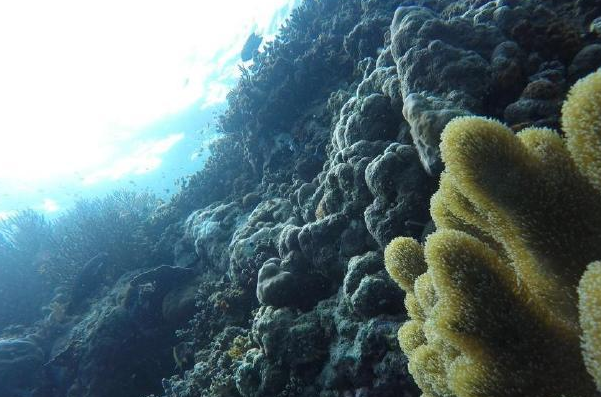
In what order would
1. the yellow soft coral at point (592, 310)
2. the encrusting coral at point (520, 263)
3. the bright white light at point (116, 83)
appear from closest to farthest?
the yellow soft coral at point (592, 310) < the encrusting coral at point (520, 263) < the bright white light at point (116, 83)

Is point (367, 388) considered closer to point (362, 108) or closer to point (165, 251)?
point (362, 108)

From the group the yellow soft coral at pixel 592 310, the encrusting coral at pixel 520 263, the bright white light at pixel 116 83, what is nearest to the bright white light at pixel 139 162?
the bright white light at pixel 116 83

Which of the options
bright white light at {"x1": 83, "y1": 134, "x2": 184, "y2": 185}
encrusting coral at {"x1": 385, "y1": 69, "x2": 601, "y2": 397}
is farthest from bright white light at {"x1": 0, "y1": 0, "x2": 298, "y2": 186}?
encrusting coral at {"x1": 385, "y1": 69, "x2": 601, "y2": 397}

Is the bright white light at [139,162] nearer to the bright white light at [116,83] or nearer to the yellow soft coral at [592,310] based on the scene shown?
the bright white light at [116,83]

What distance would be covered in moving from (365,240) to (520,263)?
3.39 metres

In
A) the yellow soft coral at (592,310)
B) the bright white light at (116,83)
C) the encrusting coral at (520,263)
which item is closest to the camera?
the yellow soft coral at (592,310)

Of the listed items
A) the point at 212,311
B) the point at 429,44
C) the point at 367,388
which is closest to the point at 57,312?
the point at 212,311

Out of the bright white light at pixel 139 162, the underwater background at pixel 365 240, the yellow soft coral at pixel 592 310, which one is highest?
the bright white light at pixel 139 162

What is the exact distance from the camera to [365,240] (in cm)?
483

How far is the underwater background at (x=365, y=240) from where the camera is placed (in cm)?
130

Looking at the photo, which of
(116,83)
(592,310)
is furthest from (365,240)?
(116,83)

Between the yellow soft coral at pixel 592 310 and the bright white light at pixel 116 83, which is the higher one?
the bright white light at pixel 116 83

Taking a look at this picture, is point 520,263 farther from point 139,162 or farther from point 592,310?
point 139,162

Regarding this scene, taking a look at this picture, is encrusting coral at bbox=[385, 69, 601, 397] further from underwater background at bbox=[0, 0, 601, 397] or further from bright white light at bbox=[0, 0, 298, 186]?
bright white light at bbox=[0, 0, 298, 186]
